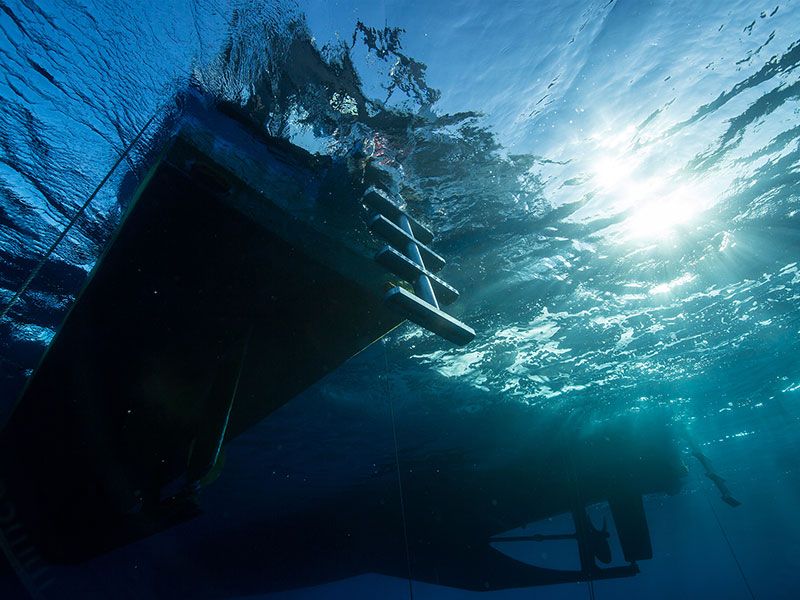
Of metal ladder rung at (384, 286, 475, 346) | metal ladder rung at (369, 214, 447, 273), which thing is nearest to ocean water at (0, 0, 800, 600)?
metal ladder rung at (384, 286, 475, 346)

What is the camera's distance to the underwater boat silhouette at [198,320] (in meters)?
3.08

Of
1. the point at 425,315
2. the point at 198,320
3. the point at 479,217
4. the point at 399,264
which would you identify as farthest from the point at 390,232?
the point at 479,217

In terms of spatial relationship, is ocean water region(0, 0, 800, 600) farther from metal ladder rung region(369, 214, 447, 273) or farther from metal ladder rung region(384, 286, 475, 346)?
metal ladder rung region(369, 214, 447, 273)

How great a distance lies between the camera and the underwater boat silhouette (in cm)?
308

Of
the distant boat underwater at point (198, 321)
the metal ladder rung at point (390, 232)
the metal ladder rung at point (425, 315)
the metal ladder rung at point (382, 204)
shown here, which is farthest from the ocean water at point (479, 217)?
the metal ladder rung at point (390, 232)

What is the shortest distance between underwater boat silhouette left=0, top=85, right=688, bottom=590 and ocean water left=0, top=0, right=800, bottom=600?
0.64m

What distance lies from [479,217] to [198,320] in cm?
479

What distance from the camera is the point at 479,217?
20.9 feet

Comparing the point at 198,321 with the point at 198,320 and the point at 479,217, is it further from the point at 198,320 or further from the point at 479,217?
the point at 479,217

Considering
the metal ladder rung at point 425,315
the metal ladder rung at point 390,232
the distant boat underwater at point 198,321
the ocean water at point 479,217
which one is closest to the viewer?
the metal ladder rung at point 425,315

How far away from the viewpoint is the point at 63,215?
561 cm

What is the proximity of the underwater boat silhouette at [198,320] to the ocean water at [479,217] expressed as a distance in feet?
2.10

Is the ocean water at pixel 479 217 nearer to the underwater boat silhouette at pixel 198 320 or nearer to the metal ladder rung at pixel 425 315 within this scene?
the underwater boat silhouette at pixel 198 320

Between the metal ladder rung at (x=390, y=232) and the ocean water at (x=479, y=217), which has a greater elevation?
the ocean water at (x=479, y=217)
